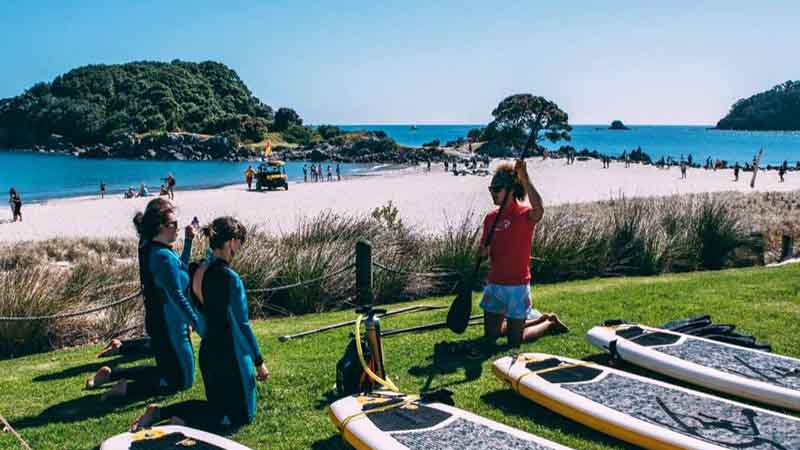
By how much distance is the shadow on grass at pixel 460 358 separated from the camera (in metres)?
6.75

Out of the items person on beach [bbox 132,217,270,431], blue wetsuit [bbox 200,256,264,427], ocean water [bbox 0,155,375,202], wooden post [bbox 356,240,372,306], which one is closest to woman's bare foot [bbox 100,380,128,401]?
person on beach [bbox 132,217,270,431]

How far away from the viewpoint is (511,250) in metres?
7.16

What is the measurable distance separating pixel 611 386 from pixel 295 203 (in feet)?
114

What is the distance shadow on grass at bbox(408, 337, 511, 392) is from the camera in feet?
22.2

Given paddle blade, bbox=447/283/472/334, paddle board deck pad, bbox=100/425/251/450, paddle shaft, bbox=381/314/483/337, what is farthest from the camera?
paddle shaft, bbox=381/314/483/337

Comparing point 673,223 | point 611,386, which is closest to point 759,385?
→ point 611,386

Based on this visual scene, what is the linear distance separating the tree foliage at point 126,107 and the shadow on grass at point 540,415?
4392 inches

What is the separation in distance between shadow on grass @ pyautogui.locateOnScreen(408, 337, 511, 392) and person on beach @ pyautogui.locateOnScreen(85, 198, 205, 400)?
2164mm

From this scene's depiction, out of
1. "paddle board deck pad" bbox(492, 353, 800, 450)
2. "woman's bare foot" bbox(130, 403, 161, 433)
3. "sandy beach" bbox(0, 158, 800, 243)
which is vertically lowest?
"sandy beach" bbox(0, 158, 800, 243)

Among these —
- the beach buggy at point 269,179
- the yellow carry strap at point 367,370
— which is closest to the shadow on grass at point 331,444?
the yellow carry strap at point 367,370

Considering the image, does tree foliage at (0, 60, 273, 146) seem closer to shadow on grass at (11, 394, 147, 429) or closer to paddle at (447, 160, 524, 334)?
paddle at (447, 160, 524, 334)

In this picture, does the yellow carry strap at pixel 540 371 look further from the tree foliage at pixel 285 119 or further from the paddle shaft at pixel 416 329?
the tree foliage at pixel 285 119

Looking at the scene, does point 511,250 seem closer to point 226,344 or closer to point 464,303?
point 464,303

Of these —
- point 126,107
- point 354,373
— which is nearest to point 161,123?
point 126,107
